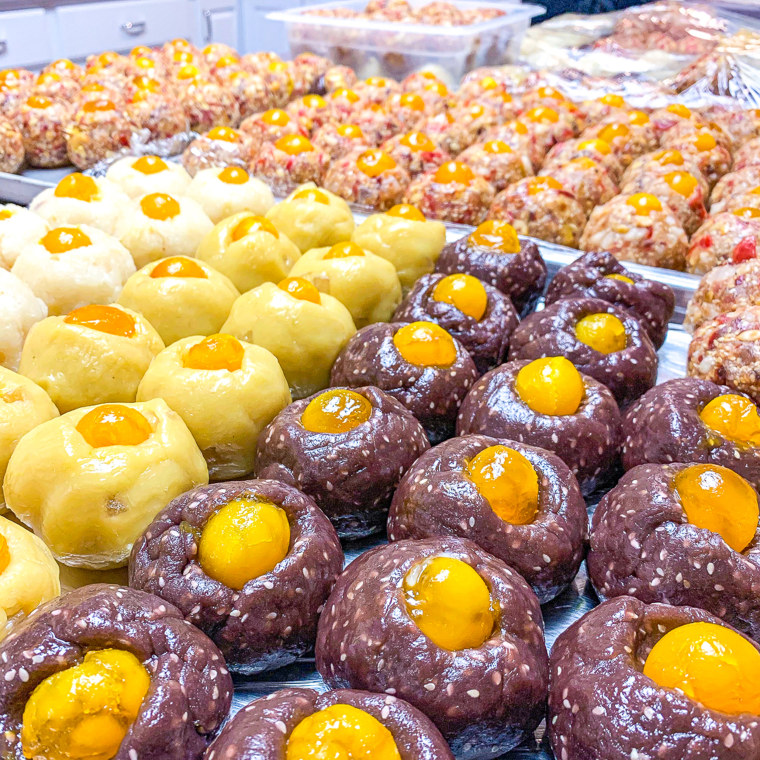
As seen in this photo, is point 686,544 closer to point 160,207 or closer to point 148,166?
point 160,207

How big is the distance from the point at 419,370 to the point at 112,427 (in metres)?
0.74

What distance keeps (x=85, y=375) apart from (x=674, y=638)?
1350mm

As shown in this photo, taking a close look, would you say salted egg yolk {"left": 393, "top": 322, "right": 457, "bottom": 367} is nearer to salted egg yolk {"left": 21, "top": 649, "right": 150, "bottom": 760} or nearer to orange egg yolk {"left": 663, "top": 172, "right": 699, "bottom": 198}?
salted egg yolk {"left": 21, "top": 649, "right": 150, "bottom": 760}

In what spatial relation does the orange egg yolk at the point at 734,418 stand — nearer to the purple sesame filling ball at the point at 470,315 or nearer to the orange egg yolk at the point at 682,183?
the purple sesame filling ball at the point at 470,315

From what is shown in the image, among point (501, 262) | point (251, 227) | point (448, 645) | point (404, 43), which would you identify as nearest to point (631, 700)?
point (448, 645)

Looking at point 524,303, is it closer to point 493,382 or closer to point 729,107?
point 493,382

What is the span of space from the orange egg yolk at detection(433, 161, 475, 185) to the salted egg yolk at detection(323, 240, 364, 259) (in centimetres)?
80

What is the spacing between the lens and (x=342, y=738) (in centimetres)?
102

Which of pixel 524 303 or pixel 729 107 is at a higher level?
pixel 729 107

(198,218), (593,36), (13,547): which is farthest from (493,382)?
(593,36)

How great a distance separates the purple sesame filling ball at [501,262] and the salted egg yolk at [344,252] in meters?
0.29

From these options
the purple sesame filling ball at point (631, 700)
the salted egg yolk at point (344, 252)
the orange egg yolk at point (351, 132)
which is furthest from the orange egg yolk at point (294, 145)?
the purple sesame filling ball at point (631, 700)

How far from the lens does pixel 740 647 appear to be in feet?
3.73

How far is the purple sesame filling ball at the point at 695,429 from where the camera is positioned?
1656 millimetres
